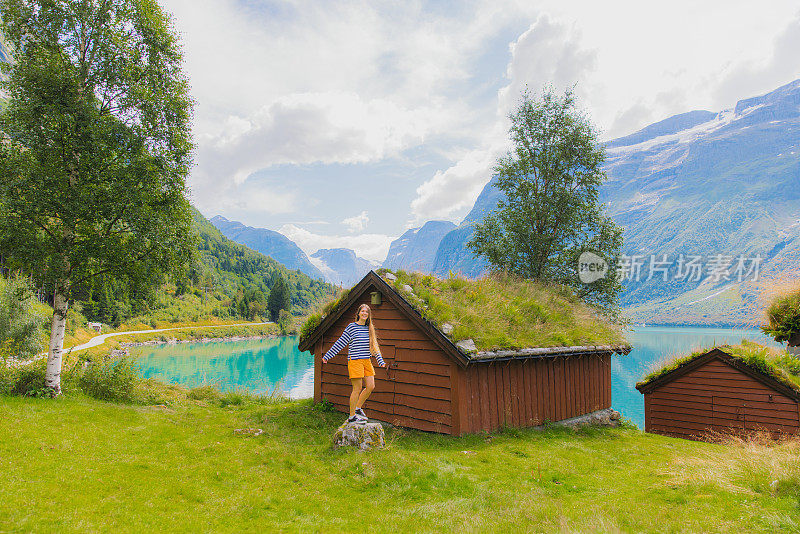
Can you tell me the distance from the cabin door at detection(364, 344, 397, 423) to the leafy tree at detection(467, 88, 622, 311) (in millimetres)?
14143

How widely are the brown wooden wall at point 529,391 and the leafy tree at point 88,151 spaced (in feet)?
35.3

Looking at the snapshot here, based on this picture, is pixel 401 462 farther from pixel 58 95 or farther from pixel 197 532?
pixel 58 95

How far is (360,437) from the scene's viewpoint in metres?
9.45

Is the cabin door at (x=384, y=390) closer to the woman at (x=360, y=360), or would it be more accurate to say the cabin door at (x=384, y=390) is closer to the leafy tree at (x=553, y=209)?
the woman at (x=360, y=360)

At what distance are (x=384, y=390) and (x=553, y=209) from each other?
697 inches

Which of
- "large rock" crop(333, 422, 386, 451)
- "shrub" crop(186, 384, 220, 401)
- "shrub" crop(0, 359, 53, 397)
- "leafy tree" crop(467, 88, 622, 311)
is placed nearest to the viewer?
"large rock" crop(333, 422, 386, 451)

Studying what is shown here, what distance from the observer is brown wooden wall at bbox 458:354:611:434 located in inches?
459

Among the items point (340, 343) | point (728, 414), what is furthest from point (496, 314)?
point (728, 414)

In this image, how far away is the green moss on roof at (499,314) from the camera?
1209cm

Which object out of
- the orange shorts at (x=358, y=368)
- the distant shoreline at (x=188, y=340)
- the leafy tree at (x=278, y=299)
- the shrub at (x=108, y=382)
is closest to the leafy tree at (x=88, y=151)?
the shrub at (x=108, y=382)

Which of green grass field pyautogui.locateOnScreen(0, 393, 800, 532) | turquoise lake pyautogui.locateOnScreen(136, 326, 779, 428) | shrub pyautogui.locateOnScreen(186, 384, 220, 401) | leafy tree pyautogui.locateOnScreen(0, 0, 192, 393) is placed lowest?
turquoise lake pyautogui.locateOnScreen(136, 326, 779, 428)

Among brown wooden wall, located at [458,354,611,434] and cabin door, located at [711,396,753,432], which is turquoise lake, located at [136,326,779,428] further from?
brown wooden wall, located at [458,354,611,434]

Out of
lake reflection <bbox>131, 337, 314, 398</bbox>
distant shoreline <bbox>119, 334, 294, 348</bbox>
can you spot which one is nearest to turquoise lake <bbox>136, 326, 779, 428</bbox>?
lake reflection <bbox>131, 337, 314, 398</bbox>

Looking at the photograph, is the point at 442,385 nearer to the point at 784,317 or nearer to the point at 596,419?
the point at 596,419
